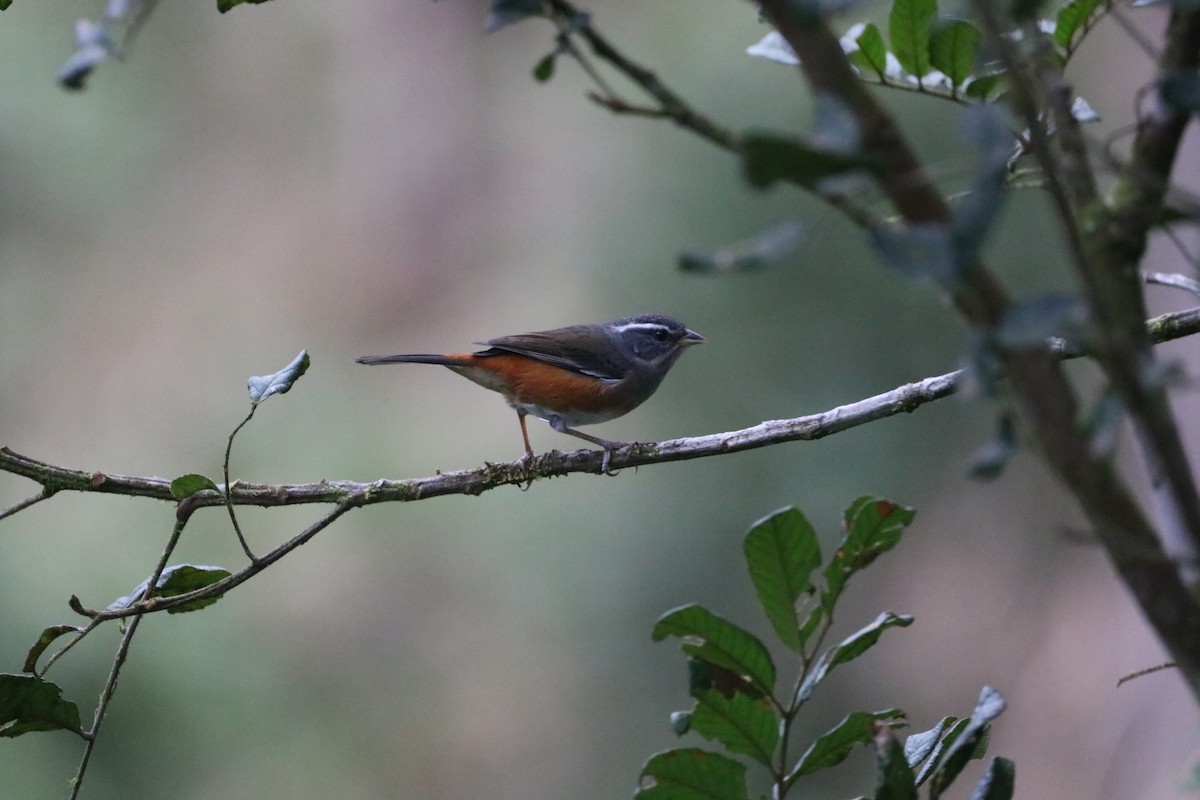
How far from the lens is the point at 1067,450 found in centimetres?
109

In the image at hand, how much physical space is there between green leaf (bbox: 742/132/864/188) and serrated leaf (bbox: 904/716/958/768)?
3.55 ft

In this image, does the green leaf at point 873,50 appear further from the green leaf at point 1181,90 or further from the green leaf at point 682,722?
the green leaf at point 682,722

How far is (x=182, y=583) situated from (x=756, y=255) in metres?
1.91

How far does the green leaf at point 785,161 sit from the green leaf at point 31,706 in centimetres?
167

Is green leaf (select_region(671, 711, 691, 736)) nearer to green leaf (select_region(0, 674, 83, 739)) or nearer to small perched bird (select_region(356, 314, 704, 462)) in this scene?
green leaf (select_region(0, 674, 83, 739))

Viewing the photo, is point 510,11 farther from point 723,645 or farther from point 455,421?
point 455,421

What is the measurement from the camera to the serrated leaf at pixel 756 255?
1.02m

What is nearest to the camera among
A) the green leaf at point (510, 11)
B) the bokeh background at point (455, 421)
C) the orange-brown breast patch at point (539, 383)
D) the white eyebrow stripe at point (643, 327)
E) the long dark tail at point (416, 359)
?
the green leaf at point (510, 11)

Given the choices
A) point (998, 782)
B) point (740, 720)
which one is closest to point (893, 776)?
point (998, 782)

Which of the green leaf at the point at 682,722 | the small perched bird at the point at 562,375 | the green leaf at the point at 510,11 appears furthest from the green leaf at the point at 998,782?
the small perched bird at the point at 562,375

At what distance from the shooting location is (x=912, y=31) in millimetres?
2148

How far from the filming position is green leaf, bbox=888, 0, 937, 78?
210 cm

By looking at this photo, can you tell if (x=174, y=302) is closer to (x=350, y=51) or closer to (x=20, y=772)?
(x=350, y=51)

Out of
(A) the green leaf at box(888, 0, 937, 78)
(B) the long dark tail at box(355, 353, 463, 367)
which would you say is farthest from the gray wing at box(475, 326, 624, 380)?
(A) the green leaf at box(888, 0, 937, 78)
